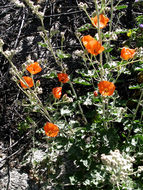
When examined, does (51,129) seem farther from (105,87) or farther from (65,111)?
(105,87)

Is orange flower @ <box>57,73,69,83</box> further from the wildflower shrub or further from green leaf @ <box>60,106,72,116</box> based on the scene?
green leaf @ <box>60,106,72,116</box>

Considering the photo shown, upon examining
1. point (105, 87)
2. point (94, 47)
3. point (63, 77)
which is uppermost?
point (94, 47)

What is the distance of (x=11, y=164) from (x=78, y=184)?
77 centimetres

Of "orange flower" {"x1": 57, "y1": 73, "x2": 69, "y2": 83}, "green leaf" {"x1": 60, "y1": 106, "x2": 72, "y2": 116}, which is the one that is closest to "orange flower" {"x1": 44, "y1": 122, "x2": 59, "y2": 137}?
"green leaf" {"x1": 60, "y1": 106, "x2": 72, "y2": 116}

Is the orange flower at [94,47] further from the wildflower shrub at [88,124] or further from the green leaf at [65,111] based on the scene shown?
the green leaf at [65,111]

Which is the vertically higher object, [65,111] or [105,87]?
[105,87]

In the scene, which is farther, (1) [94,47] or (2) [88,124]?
(2) [88,124]

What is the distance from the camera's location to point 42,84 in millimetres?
2957

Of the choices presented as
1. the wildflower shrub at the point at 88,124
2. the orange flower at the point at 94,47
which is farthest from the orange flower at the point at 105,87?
the orange flower at the point at 94,47

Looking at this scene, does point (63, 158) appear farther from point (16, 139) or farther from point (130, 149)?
point (130, 149)

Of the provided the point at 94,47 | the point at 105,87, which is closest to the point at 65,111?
the point at 105,87

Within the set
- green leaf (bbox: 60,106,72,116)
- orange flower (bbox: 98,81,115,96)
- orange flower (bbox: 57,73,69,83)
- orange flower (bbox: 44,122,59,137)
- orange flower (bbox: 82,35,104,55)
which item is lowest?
A: orange flower (bbox: 44,122,59,137)

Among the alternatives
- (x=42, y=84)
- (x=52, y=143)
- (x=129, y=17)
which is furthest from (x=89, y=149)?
(x=129, y=17)

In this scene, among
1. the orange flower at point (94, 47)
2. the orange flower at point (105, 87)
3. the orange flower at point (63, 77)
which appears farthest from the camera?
the orange flower at point (63, 77)
